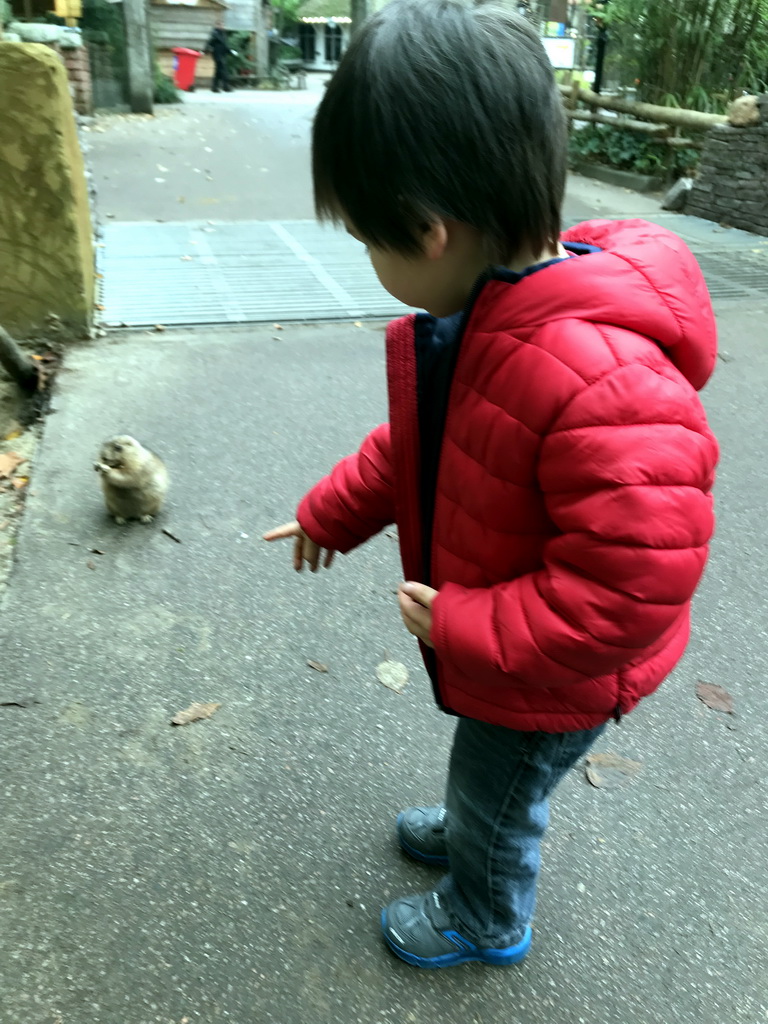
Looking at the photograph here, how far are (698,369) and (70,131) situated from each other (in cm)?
417

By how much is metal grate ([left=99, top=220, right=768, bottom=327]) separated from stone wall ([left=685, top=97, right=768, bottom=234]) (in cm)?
102

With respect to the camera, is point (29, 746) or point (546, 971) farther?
point (29, 746)

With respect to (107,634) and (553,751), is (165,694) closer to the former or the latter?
(107,634)

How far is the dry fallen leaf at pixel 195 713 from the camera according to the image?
2246mm

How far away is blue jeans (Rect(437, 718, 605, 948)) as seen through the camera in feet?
4.54

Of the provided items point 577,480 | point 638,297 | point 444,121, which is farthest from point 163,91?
point 577,480

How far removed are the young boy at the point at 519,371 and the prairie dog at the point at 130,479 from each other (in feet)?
5.91

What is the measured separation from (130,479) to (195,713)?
3.28ft

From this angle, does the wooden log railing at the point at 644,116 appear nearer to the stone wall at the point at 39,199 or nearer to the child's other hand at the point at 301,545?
the stone wall at the point at 39,199

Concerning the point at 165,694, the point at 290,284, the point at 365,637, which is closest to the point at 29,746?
the point at 165,694

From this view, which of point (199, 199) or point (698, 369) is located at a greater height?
point (698, 369)

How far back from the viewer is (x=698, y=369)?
1.13 metres

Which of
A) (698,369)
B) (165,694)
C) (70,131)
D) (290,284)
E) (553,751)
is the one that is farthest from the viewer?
(290,284)

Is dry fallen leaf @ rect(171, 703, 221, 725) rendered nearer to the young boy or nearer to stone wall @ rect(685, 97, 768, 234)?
the young boy
